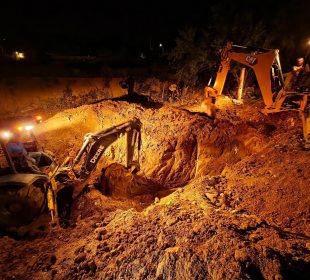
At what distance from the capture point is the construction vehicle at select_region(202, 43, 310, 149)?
866cm

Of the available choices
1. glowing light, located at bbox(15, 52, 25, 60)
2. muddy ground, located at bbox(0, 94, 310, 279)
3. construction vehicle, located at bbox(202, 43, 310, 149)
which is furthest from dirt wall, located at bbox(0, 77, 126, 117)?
glowing light, located at bbox(15, 52, 25, 60)

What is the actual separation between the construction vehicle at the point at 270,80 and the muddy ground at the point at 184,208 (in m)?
0.63

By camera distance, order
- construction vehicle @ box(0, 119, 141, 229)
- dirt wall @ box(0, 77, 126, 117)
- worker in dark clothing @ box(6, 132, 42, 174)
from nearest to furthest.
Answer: construction vehicle @ box(0, 119, 141, 229)
worker in dark clothing @ box(6, 132, 42, 174)
dirt wall @ box(0, 77, 126, 117)

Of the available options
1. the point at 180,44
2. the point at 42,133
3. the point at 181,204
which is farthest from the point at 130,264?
the point at 180,44

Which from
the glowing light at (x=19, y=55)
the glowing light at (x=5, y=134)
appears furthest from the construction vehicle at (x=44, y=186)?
the glowing light at (x=19, y=55)

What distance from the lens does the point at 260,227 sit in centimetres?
464

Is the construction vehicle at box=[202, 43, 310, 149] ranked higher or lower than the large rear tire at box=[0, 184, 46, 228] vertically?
higher

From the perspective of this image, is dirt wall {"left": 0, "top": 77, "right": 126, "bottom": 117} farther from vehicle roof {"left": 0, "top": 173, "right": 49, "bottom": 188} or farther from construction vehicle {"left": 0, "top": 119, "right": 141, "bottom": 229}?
vehicle roof {"left": 0, "top": 173, "right": 49, "bottom": 188}

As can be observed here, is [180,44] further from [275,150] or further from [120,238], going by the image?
[120,238]

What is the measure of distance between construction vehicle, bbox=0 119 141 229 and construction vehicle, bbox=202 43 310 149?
467 centimetres

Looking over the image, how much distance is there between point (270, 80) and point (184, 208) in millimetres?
5818

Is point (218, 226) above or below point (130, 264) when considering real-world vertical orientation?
above

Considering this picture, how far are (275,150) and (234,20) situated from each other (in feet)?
31.4

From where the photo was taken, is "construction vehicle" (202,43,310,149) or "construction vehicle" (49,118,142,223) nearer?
"construction vehicle" (49,118,142,223)
